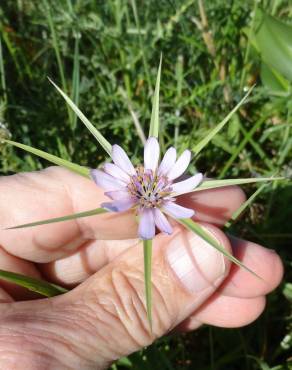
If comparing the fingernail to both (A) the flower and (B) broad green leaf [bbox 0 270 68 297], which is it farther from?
(B) broad green leaf [bbox 0 270 68 297]

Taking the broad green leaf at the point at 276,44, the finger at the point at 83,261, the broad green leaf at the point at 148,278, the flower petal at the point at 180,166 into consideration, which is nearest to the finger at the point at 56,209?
the finger at the point at 83,261

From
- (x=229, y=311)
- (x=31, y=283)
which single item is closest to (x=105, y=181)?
(x=31, y=283)

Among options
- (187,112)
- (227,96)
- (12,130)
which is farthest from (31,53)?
(227,96)

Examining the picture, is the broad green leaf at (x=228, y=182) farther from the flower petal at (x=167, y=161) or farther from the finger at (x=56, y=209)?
the finger at (x=56, y=209)

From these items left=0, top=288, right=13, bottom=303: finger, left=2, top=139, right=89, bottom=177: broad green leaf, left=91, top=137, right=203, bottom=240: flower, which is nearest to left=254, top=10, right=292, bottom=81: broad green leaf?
left=91, top=137, right=203, bottom=240: flower

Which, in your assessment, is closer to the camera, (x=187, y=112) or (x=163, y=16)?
(x=187, y=112)

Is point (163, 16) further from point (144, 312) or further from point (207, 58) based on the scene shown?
point (144, 312)

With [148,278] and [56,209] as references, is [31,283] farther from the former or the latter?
[148,278]
